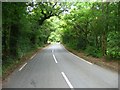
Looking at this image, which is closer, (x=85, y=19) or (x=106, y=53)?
(x=106, y=53)

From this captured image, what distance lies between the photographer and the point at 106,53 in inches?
1000

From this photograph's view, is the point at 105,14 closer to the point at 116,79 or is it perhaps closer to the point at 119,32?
the point at 119,32

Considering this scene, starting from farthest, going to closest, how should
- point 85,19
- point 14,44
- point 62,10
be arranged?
point 62,10
point 85,19
point 14,44

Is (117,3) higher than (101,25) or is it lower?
higher

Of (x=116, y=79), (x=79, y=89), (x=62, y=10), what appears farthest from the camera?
(x=62, y=10)

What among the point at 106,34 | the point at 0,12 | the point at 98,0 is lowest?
the point at 106,34

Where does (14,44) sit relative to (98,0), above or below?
below

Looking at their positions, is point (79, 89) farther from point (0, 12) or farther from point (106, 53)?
point (106, 53)

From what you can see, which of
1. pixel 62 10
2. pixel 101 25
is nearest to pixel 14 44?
pixel 101 25

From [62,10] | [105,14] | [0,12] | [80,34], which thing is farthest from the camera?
[62,10]

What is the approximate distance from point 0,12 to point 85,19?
19.6m

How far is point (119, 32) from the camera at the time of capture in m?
21.1

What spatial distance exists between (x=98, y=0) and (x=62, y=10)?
732 inches

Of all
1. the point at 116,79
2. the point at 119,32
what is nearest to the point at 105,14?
the point at 119,32
